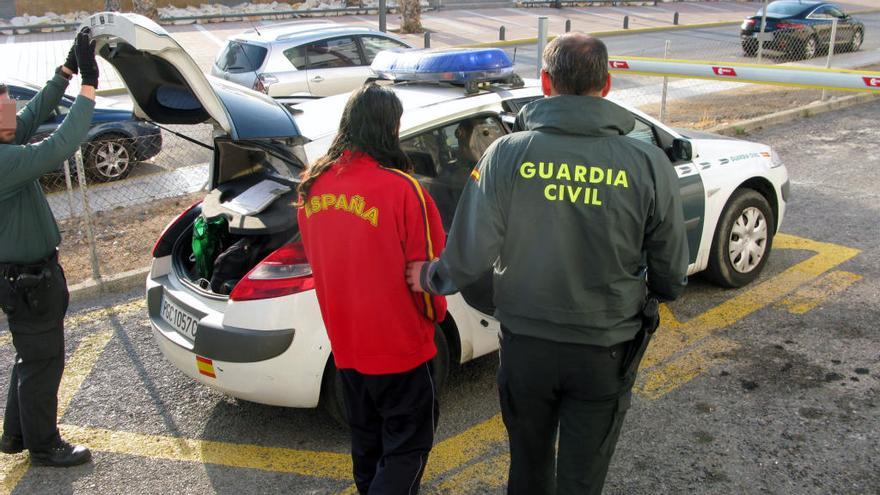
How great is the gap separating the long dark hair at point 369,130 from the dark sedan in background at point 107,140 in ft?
20.5

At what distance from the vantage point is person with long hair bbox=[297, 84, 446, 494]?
2775 mm

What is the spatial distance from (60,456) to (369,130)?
7.61ft

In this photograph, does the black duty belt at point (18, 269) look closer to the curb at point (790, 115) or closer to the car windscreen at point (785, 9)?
the curb at point (790, 115)

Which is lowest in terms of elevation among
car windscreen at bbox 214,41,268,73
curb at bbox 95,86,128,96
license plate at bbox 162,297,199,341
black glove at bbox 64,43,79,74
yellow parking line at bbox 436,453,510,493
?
yellow parking line at bbox 436,453,510,493

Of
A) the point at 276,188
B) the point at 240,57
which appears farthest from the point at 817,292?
the point at 240,57

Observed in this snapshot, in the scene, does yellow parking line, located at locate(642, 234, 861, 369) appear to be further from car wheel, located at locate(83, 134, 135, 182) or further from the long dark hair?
car wheel, located at locate(83, 134, 135, 182)

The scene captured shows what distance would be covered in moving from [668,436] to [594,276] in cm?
167

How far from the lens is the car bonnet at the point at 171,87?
3.22m

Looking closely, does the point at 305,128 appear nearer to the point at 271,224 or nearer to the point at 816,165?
the point at 271,224

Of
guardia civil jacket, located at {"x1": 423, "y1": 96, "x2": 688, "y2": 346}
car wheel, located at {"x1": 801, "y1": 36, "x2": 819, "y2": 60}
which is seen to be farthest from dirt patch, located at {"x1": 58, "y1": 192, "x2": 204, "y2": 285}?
car wheel, located at {"x1": 801, "y1": 36, "x2": 819, "y2": 60}

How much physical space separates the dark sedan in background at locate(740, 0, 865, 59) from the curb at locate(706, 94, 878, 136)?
214 inches

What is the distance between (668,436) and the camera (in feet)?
12.7

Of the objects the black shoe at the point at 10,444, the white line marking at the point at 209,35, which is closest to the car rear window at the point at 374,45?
the black shoe at the point at 10,444

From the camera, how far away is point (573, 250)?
2.54 m
